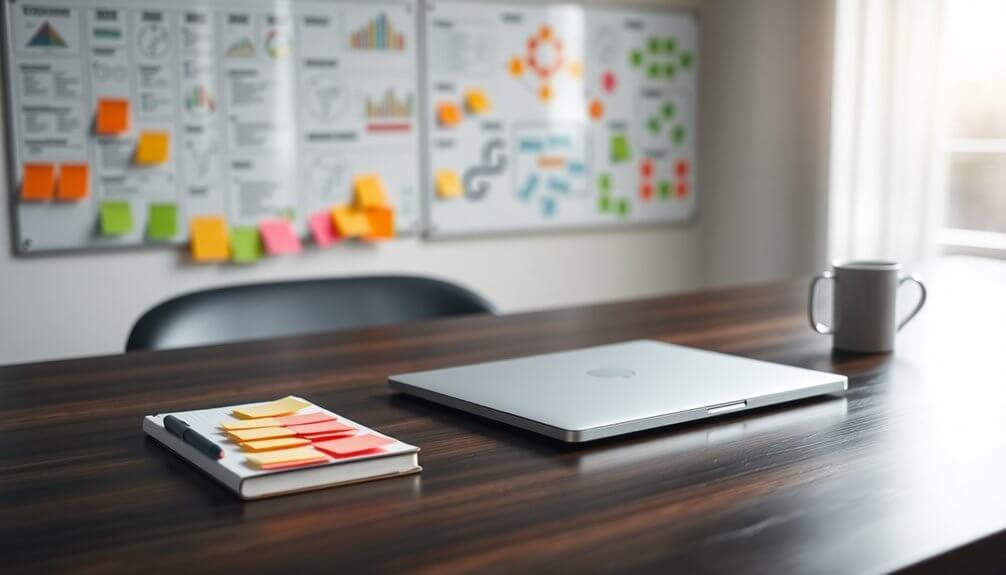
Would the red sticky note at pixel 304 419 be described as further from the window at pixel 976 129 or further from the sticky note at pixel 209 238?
the window at pixel 976 129

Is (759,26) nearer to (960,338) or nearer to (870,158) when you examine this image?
(870,158)

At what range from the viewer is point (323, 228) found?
10.3ft

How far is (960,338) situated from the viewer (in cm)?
129

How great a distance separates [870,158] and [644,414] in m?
2.80

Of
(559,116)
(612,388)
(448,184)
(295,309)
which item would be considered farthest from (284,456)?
(559,116)

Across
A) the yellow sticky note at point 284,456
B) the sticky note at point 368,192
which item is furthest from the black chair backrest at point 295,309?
the sticky note at point 368,192

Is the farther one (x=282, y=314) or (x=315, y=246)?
(x=315, y=246)

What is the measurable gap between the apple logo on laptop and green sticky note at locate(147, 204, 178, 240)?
2158 mm

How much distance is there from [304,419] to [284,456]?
0.38ft

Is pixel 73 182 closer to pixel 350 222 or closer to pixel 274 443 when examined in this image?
pixel 350 222

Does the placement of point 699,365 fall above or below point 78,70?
below

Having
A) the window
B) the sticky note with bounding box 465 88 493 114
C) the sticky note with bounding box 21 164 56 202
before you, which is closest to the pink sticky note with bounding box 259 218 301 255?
the sticky note with bounding box 21 164 56 202

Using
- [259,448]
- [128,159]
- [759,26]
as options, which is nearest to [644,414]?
[259,448]

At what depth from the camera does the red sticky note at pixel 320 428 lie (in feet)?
2.60
